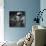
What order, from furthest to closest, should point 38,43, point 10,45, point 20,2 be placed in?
point 20,2
point 10,45
point 38,43

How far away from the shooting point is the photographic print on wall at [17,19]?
19.2 feet

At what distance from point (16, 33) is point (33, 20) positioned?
895 millimetres

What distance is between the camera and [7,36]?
5.84 metres

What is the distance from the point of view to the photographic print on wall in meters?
5.86

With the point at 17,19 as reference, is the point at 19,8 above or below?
above

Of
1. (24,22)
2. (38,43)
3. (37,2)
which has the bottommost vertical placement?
(38,43)

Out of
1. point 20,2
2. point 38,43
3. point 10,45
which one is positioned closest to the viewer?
point 38,43

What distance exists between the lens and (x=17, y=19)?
19.3ft

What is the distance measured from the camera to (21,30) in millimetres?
5879

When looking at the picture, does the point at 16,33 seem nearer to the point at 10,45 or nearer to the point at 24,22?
the point at 24,22

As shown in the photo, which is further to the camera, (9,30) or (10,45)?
(9,30)

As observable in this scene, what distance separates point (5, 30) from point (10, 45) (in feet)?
6.13

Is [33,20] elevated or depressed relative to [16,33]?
elevated

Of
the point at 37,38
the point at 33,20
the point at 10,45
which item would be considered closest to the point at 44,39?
the point at 37,38
